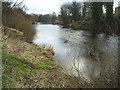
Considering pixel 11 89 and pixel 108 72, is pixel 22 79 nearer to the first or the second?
pixel 11 89

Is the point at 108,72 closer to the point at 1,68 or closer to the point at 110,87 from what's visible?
the point at 110,87

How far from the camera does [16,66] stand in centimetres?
646

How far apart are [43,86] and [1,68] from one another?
1.56m

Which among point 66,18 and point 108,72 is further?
point 66,18

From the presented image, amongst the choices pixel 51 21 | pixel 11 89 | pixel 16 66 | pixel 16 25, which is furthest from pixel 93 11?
pixel 51 21

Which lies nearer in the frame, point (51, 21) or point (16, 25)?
point (16, 25)

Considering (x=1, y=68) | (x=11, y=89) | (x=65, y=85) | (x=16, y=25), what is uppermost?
(x=16, y=25)

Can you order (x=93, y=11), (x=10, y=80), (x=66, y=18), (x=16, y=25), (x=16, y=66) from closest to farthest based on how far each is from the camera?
(x=10, y=80) → (x=16, y=66) → (x=16, y=25) → (x=93, y=11) → (x=66, y=18)

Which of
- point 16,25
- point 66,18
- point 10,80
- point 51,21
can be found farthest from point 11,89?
point 51,21

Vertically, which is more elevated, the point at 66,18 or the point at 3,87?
the point at 66,18

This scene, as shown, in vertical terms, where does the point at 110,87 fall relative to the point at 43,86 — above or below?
above

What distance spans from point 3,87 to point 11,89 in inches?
9.0

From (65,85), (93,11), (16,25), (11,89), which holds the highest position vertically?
(93,11)

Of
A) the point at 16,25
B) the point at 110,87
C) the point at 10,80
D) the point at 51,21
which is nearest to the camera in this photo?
the point at 110,87
